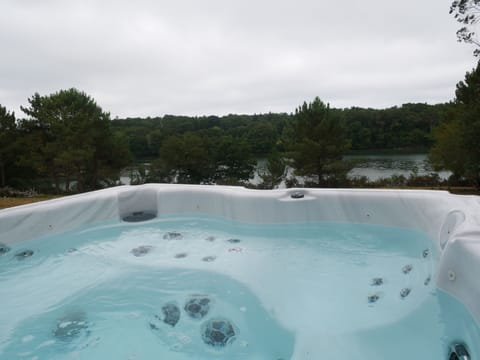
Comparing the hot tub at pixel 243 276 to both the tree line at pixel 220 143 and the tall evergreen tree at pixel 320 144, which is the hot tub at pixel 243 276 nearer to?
the tree line at pixel 220 143

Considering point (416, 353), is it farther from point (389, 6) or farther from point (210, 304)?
point (389, 6)

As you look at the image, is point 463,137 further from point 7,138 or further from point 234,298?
point 7,138

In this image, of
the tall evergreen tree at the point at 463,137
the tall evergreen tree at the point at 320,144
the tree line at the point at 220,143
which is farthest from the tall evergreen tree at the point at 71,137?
the tall evergreen tree at the point at 463,137

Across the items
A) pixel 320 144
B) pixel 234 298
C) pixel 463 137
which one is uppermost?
pixel 463 137

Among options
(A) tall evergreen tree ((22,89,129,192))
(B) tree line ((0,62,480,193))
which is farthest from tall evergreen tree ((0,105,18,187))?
(A) tall evergreen tree ((22,89,129,192))

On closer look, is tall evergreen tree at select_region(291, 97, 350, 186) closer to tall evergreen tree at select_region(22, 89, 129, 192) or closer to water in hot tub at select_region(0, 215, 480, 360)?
water in hot tub at select_region(0, 215, 480, 360)

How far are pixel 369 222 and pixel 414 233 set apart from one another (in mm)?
350

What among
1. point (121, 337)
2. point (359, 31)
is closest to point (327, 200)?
point (121, 337)

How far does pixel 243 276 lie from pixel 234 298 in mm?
196

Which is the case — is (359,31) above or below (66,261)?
above

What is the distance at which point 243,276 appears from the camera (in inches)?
69.0

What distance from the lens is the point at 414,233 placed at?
2.15m

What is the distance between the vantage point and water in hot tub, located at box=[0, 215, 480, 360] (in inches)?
46.6

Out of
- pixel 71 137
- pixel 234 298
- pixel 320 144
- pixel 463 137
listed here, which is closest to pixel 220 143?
pixel 71 137
